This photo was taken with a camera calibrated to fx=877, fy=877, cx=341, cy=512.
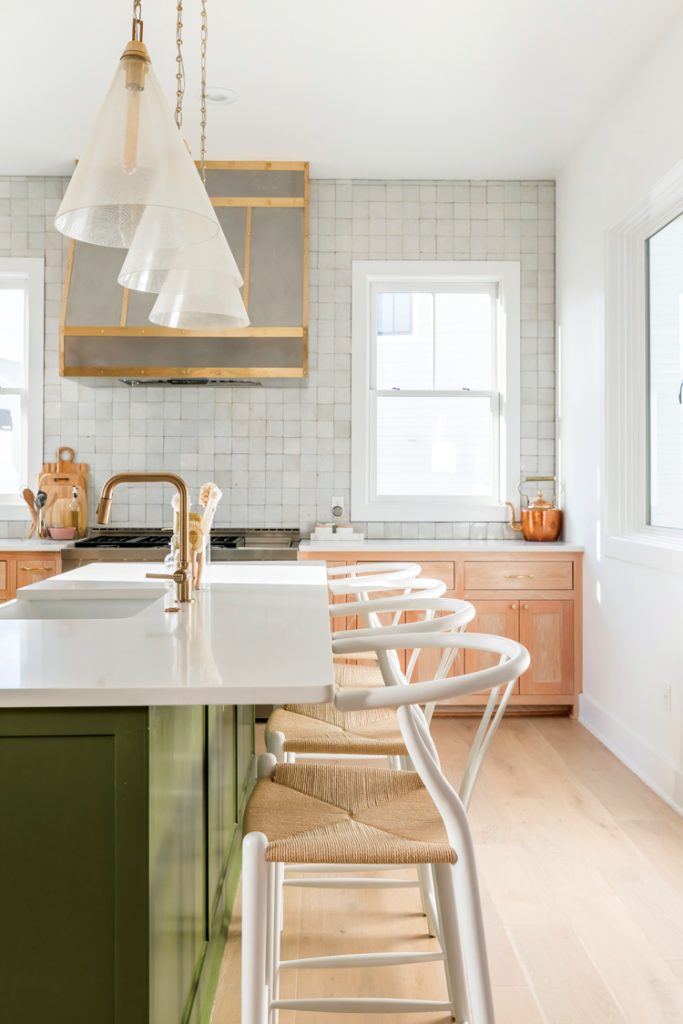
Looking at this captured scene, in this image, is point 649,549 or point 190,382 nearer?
point 649,549

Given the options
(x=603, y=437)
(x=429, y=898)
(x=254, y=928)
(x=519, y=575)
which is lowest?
(x=429, y=898)

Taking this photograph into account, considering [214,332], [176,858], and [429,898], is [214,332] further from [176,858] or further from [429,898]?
[176,858]

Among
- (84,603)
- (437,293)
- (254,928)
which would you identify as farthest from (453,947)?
(437,293)

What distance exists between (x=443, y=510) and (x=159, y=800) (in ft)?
12.1

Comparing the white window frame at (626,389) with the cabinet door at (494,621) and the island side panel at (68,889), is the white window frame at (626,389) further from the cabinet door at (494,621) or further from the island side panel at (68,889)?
the island side panel at (68,889)

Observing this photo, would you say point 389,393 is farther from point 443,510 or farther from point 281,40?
point 281,40

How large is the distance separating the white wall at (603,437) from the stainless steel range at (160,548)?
1.51m

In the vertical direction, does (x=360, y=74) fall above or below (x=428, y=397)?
above

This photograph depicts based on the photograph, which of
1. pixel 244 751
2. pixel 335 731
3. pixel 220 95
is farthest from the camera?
pixel 220 95

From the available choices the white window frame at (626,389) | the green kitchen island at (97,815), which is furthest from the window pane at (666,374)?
the green kitchen island at (97,815)

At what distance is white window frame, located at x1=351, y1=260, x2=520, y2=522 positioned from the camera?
492 cm

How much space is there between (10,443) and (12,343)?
569 mm

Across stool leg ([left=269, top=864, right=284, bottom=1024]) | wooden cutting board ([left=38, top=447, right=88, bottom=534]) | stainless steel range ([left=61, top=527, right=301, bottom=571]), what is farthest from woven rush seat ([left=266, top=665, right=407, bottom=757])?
wooden cutting board ([left=38, top=447, right=88, bottom=534])

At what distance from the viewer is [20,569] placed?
4312mm
